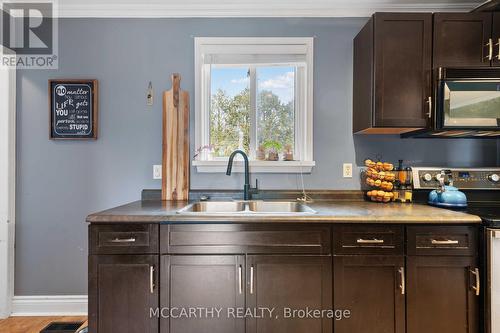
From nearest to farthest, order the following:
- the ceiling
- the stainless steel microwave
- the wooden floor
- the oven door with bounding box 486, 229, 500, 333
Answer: the oven door with bounding box 486, 229, 500, 333
the stainless steel microwave
the wooden floor
the ceiling

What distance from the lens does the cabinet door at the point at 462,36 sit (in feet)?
5.86

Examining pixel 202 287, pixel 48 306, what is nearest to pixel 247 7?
pixel 202 287

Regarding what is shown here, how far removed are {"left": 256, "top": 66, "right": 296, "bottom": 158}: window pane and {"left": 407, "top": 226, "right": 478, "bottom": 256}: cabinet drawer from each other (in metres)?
1.08

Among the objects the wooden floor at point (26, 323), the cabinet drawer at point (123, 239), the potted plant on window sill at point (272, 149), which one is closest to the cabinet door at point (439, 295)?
the potted plant on window sill at point (272, 149)

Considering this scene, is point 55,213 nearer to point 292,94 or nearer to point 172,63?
point 172,63

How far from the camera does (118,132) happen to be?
221 cm

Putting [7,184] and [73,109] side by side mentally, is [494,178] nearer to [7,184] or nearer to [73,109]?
[73,109]

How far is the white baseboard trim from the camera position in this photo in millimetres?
2176

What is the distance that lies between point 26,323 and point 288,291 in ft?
6.57

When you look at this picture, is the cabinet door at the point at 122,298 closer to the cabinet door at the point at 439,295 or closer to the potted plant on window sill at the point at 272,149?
the potted plant on window sill at the point at 272,149

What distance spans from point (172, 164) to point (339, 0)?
1.73 m

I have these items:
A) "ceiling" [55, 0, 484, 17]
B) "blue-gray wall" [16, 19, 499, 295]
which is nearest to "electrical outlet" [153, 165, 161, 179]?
"blue-gray wall" [16, 19, 499, 295]

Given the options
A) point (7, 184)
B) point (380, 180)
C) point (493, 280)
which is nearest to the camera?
point (493, 280)

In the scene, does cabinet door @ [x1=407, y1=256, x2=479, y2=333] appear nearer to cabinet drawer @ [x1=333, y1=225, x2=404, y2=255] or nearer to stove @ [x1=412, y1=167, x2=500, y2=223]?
cabinet drawer @ [x1=333, y1=225, x2=404, y2=255]
